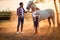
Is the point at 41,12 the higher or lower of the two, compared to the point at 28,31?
higher

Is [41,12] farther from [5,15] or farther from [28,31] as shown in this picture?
[5,15]

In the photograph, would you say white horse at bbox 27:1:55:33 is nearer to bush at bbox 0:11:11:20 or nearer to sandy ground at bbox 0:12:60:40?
sandy ground at bbox 0:12:60:40

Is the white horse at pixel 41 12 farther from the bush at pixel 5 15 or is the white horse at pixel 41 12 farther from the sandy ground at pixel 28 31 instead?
the bush at pixel 5 15

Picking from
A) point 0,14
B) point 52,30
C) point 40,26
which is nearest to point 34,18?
point 40,26

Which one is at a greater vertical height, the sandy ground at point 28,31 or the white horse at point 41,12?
the white horse at point 41,12

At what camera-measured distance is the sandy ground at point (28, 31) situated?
1.95 meters

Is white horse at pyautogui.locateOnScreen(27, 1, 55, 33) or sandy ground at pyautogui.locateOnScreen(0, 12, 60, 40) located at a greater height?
white horse at pyautogui.locateOnScreen(27, 1, 55, 33)

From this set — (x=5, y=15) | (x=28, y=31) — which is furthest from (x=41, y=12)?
(x=5, y=15)

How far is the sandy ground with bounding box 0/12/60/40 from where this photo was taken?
1.95m

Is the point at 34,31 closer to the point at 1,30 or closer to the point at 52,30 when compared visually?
the point at 52,30

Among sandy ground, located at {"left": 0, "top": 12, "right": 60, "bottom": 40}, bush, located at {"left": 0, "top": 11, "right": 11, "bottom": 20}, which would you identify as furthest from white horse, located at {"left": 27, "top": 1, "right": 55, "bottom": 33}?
bush, located at {"left": 0, "top": 11, "right": 11, "bottom": 20}

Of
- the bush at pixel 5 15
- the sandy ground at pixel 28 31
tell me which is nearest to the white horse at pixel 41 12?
the sandy ground at pixel 28 31

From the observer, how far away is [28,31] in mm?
1963

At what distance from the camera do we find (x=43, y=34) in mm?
1952
